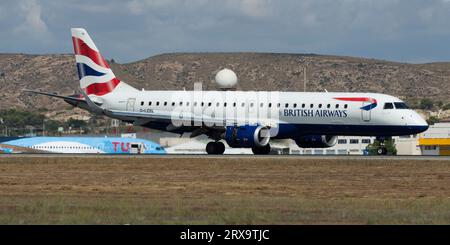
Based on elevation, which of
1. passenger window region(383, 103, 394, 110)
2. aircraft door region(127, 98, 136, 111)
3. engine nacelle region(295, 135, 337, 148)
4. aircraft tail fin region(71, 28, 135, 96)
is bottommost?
engine nacelle region(295, 135, 337, 148)

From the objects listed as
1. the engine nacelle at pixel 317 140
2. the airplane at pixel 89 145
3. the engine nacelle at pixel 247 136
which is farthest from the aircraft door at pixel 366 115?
the airplane at pixel 89 145

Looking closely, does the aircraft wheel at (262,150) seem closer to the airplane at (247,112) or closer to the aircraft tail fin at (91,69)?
the airplane at (247,112)

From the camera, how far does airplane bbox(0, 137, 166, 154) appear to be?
99.9 m

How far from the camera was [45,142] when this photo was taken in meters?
104

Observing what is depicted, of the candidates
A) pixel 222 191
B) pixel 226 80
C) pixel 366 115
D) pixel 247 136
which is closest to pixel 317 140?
pixel 366 115

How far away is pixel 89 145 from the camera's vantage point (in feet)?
337

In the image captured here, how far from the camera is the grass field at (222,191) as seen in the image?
95.1ft

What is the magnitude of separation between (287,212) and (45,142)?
76.6m

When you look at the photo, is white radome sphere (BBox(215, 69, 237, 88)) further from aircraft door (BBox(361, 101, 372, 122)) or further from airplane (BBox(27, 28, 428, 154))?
aircraft door (BBox(361, 101, 372, 122))

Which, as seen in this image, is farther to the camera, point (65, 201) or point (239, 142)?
point (239, 142)

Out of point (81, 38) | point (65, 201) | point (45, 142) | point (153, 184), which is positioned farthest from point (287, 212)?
point (45, 142)

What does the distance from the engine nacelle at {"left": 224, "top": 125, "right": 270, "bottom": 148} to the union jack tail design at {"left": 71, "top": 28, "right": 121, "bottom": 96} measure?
12367 mm

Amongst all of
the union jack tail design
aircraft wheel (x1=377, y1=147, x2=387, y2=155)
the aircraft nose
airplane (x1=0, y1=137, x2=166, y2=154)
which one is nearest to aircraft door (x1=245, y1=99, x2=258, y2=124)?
aircraft wheel (x1=377, y1=147, x2=387, y2=155)
